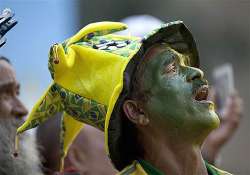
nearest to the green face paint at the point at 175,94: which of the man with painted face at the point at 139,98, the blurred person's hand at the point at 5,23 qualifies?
the man with painted face at the point at 139,98

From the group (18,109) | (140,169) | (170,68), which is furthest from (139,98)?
(18,109)

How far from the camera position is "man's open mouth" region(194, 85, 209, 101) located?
3.44 meters

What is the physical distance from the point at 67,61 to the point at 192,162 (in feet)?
2.00

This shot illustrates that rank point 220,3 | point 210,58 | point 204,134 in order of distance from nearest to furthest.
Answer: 1. point 204,134
2. point 210,58
3. point 220,3

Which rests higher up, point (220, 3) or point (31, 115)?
point (31, 115)

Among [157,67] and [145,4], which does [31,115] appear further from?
[145,4]

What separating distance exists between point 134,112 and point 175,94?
179 millimetres

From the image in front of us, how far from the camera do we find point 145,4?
807cm

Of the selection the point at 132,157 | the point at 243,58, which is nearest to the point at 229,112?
the point at 132,157

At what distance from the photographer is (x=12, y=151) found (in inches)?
149

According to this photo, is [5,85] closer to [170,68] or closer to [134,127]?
[134,127]

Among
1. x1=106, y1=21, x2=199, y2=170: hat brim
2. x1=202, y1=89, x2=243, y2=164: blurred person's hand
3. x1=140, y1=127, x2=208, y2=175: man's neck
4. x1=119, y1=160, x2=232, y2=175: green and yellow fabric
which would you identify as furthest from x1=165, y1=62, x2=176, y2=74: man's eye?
x1=202, y1=89, x2=243, y2=164: blurred person's hand

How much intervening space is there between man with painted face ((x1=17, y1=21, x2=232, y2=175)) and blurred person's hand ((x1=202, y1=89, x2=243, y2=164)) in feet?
6.00

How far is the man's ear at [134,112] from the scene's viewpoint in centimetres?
347
